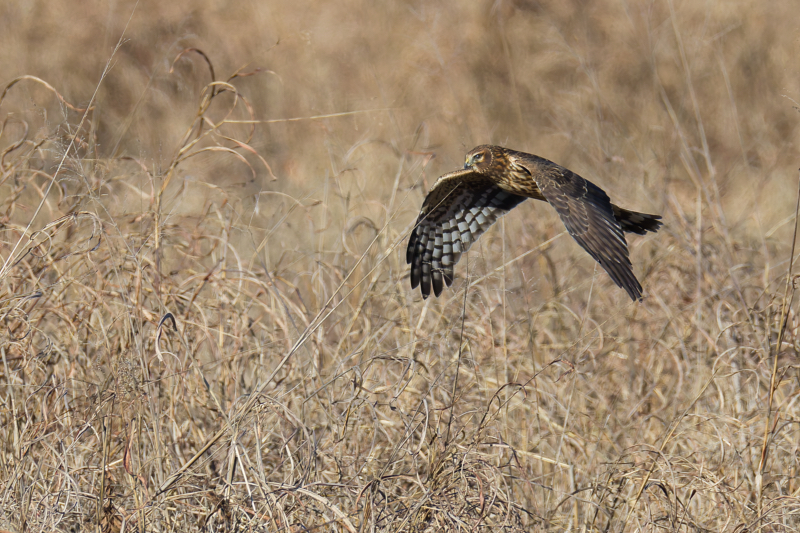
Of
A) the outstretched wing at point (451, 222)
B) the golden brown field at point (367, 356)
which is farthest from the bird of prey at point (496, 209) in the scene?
the golden brown field at point (367, 356)

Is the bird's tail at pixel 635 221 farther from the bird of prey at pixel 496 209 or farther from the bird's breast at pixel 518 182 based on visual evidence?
the bird's breast at pixel 518 182

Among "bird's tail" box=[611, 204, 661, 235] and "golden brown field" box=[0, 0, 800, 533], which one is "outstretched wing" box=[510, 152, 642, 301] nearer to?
"golden brown field" box=[0, 0, 800, 533]

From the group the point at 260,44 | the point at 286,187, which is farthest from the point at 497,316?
the point at 260,44

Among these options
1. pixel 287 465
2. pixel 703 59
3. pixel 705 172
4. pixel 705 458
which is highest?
pixel 703 59

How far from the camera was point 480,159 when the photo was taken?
3768mm

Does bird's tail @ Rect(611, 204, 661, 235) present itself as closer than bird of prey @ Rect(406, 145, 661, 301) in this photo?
No

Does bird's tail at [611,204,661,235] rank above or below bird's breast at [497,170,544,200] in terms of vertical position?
above

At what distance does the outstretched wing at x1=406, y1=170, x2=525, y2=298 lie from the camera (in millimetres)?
3707

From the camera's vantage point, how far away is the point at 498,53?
33.7 feet

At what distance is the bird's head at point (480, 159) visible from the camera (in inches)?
148

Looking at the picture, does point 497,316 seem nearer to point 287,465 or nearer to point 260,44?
point 287,465

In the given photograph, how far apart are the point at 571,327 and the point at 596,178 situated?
4.32ft

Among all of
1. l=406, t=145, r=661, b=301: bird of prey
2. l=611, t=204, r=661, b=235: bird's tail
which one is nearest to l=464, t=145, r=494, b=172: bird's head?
l=406, t=145, r=661, b=301: bird of prey

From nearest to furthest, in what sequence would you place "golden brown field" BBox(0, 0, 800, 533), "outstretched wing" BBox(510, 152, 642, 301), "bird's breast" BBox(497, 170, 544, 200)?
1. "golden brown field" BBox(0, 0, 800, 533)
2. "outstretched wing" BBox(510, 152, 642, 301)
3. "bird's breast" BBox(497, 170, 544, 200)
